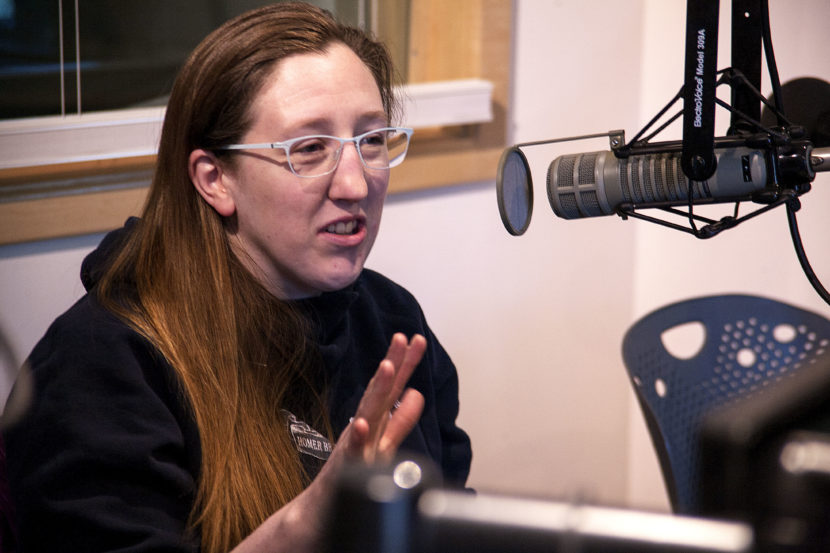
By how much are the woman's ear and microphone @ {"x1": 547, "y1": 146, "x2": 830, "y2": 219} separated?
0.45 m

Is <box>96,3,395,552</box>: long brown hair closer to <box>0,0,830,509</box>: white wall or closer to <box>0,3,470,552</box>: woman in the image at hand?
<box>0,3,470,552</box>: woman

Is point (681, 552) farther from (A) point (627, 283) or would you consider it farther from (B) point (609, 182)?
(A) point (627, 283)

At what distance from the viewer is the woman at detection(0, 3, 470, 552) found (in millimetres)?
1000

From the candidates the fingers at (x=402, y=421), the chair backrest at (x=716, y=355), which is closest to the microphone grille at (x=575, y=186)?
the fingers at (x=402, y=421)

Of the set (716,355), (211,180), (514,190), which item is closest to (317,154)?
(211,180)

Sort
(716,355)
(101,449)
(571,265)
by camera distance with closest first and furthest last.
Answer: (101,449) < (716,355) < (571,265)

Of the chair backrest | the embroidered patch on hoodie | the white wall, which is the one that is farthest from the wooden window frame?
the embroidered patch on hoodie

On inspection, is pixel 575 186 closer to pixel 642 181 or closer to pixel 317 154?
pixel 642 181

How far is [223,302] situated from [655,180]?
0.57 m

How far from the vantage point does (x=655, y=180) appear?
1.00m

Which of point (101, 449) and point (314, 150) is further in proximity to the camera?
point (314, 150)

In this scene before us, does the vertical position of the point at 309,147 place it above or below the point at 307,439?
above

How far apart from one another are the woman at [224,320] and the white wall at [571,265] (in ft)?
2.32

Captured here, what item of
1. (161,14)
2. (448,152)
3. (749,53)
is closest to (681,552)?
(749,53)
